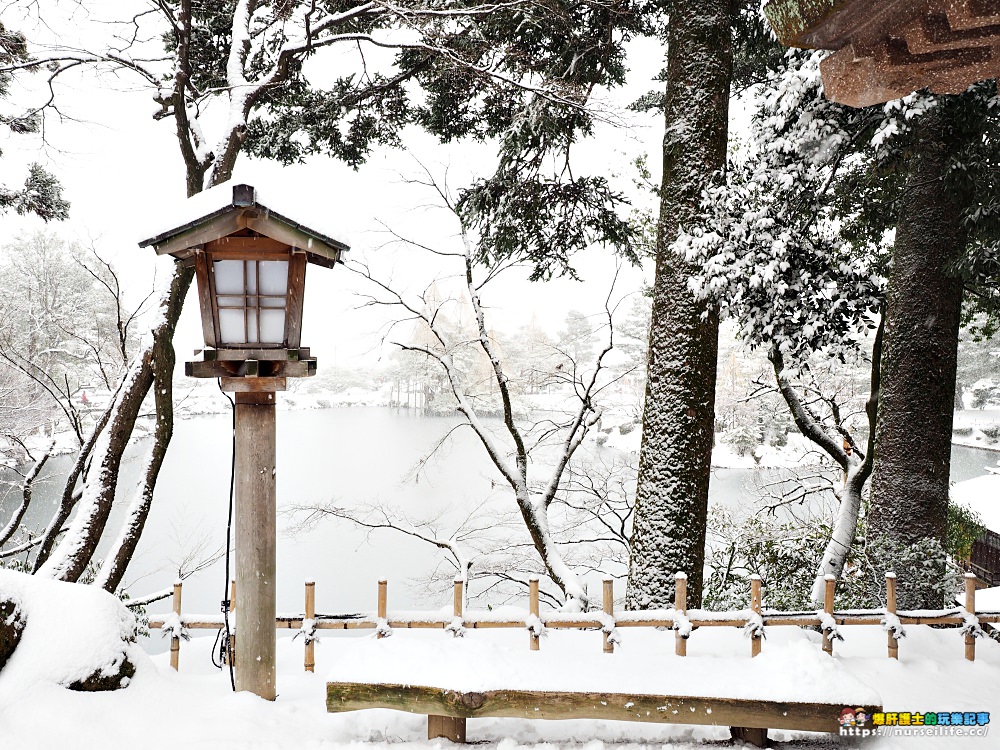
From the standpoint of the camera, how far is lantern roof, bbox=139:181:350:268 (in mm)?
2195

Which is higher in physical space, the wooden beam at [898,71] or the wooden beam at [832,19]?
the wooden beam at [832,19]

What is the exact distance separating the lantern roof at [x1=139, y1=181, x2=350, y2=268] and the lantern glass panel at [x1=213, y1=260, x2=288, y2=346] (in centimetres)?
13

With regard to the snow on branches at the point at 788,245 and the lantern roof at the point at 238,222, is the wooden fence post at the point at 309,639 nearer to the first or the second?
the lantern roof at the point at 238,222

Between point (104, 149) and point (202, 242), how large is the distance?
323 cm

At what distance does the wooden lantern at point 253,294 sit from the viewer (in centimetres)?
230

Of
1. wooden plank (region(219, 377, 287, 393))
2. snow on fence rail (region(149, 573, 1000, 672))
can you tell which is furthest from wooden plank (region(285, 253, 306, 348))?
snow on fence rail (region(149, 573, 1000, 672))

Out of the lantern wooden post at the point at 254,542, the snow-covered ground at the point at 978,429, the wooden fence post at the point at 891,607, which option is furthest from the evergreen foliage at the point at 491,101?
the snow-covered ground at the point at 978,429

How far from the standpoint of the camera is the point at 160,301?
4.03m

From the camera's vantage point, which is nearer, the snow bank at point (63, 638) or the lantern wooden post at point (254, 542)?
the snow bank at point (63, 638)

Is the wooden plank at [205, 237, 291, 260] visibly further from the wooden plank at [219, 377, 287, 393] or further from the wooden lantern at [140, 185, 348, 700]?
the wooden plank at [219, 377, 287, 393]

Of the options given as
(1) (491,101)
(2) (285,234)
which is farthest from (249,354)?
(1) (491,101)

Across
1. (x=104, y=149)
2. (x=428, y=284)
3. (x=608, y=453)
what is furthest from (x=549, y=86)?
(x=608, y=453)

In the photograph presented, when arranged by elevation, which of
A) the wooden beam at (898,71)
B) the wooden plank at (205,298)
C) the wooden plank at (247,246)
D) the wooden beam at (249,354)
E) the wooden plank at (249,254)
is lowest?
the wooden beam at (249,354)

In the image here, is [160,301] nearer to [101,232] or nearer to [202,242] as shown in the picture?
[202,242]
